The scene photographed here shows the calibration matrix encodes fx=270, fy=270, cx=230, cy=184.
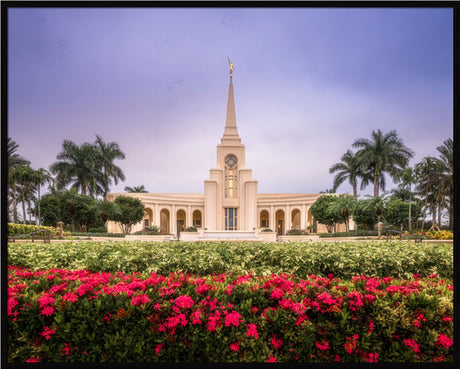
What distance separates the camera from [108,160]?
3009 centimetres

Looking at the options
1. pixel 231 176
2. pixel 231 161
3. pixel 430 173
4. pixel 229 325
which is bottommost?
pixel 229 325

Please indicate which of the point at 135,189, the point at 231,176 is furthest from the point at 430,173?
the point at 135,189

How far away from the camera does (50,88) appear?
342 centimetres

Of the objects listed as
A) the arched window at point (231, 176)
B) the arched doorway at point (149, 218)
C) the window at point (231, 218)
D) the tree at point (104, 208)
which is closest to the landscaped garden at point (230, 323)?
the tree at point (104, 208)

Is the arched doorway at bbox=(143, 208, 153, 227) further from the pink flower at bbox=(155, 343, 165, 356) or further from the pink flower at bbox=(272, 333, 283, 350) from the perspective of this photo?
the pink flower at bbox=(272, 333, 283, 350)

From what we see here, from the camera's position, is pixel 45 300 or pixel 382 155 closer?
pixel 45 300

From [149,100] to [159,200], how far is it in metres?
35.1

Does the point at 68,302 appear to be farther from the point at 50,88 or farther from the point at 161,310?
the point at 50,88

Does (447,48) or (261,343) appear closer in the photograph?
(261,343)

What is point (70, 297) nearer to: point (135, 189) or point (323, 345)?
point (323, 345)

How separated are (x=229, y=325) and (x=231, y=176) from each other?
33146 millimetres

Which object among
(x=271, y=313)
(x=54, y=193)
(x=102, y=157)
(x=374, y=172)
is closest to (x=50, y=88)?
(x=271, y=313)

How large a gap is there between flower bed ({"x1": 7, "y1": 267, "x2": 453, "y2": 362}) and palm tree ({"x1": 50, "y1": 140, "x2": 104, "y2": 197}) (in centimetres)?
2909

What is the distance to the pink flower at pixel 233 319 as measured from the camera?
236 cm
